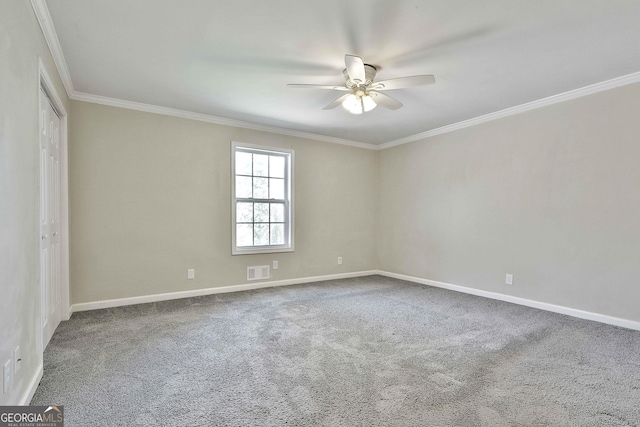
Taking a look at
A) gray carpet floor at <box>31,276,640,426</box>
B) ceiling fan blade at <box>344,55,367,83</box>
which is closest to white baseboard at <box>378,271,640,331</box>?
gray carpet floor at <box>31,276,640,426</box>

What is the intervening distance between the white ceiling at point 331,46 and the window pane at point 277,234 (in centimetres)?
193

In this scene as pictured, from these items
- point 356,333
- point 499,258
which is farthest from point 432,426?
point 499,258

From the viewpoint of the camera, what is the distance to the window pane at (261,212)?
474 cm

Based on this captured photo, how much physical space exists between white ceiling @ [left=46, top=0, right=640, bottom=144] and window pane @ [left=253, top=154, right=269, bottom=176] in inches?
44.8

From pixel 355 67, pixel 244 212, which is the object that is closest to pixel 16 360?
pixel 355 67

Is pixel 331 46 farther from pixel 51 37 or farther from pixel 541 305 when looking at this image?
pixel 541 305

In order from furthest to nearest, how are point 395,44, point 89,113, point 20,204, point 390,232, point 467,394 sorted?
1. point 390,232
2. point 89,113
3. point 395,44
4. point 467,394
5. point 20,204

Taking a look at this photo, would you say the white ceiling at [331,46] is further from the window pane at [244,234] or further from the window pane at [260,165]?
the window pane at [244,234]

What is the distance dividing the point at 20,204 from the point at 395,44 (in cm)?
262

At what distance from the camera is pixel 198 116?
13.6ft

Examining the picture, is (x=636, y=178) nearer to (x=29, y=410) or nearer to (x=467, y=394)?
(x=467, y=394)

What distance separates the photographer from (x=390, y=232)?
18.4ft

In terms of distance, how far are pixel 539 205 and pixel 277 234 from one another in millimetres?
3472

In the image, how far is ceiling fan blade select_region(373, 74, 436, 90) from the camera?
246 cm
